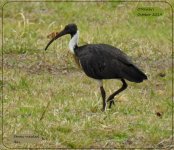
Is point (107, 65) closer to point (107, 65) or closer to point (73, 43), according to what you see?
point (107, 65)

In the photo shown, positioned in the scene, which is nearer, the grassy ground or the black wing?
the grassy ground

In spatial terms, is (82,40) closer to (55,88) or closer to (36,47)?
(36,47)

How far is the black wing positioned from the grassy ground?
1.46 ft

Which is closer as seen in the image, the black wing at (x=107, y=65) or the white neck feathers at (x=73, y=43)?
the black wing at (x=107, y=65)

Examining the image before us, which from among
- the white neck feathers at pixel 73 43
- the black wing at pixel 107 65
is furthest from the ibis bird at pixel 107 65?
the white neck feathers at pixel 73 43

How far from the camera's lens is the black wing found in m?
10.8

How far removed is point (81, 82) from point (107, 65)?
5.79 feet

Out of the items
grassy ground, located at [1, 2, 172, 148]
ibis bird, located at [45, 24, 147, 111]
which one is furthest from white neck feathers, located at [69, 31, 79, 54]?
grassy ground, located at [1, 2, 172, 148]

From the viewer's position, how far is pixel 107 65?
35.7 ft

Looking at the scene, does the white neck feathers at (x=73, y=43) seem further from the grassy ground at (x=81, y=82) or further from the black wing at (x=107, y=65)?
the grassy ground at (x=81, y=82)

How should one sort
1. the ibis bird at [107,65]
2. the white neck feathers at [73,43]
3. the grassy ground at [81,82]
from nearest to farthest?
the grassy ground at [81,82]
the ibis bird at [107,65]
the white neck feathers at [73,43]

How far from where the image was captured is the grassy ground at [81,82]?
386 inches

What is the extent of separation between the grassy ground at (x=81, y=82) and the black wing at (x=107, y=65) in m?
0.45

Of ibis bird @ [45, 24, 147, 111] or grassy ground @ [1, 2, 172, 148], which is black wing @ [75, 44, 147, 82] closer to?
ibis bird @ [45, 24, 147, 111]
